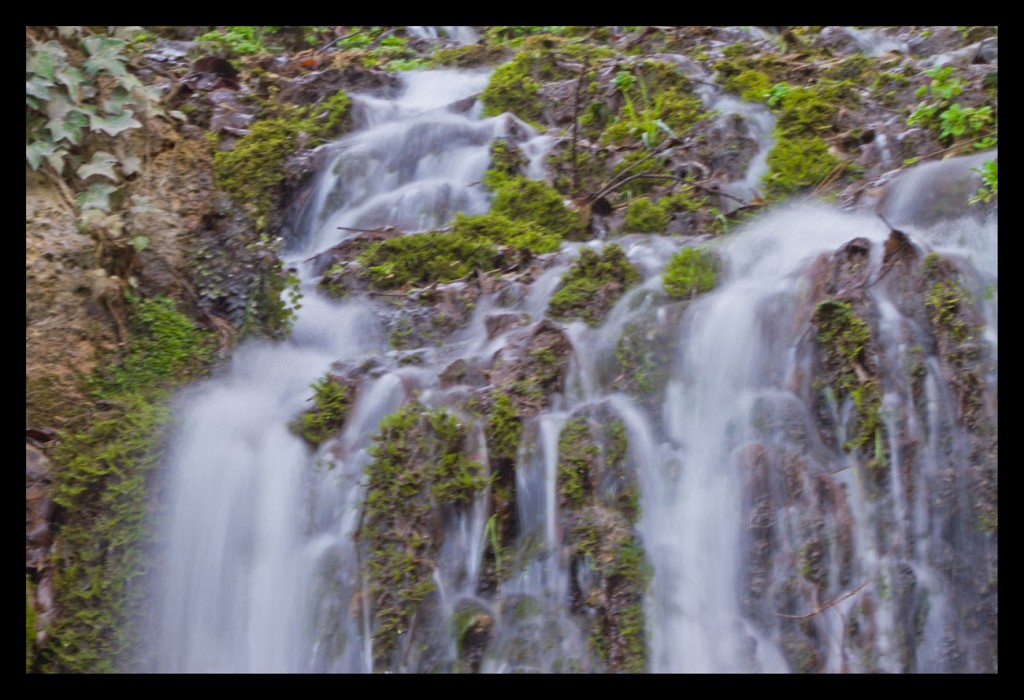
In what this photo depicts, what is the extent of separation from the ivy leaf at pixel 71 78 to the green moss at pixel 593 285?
7.64 ft

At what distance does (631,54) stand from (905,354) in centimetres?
203

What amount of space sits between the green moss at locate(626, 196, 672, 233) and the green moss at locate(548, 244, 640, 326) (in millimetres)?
167

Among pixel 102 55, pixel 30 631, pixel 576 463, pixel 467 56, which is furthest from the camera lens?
pixel 467 56

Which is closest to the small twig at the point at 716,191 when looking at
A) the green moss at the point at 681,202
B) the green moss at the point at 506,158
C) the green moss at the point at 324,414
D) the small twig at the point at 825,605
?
the green moss at the point at 681,202

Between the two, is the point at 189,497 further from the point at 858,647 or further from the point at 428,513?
the point at 858,647

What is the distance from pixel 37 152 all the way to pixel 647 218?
2761 millimetres

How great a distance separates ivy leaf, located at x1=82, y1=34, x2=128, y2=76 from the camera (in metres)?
3.23

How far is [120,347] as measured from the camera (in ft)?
10.3

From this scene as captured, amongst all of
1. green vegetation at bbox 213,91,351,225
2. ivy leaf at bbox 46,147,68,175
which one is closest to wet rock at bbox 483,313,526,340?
green vegetation at bbox 213,91,351,225

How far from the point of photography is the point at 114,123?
10.8 ft

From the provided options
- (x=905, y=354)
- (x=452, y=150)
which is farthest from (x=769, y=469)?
(x=452, y=150)

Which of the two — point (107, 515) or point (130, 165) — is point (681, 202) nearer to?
point (130, 165)

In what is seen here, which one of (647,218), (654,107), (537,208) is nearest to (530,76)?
(654,107)
